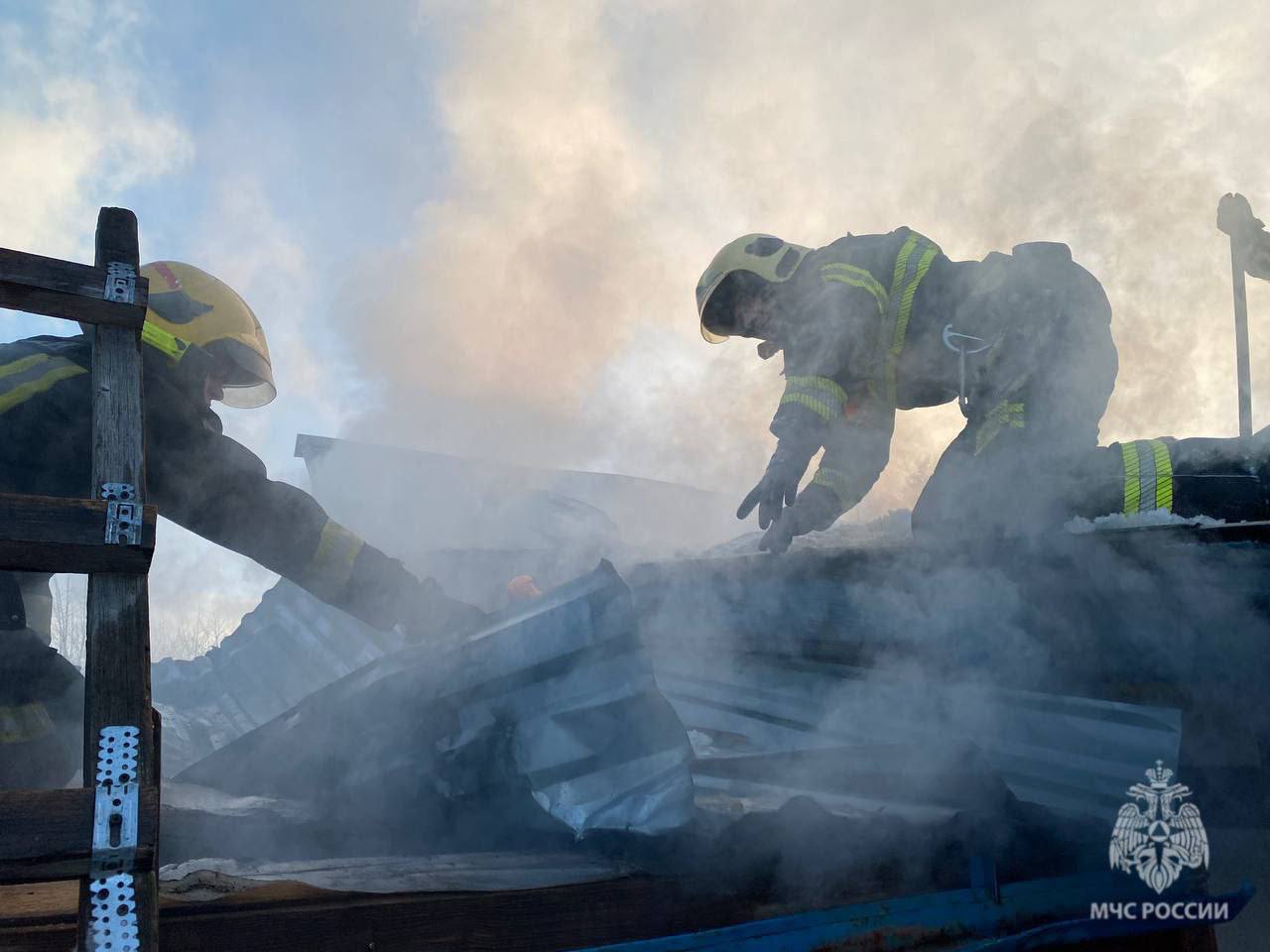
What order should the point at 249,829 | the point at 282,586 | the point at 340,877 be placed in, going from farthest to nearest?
1. the point at 282,586
2. the point at 249,829
3. the point at 340,877

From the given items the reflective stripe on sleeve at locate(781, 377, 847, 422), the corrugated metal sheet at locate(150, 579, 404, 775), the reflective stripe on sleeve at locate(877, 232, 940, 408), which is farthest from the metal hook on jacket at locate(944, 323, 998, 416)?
the corrugated metal sheet at locate(150, 579, 404, 775)

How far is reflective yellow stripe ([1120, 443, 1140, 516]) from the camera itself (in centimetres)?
278

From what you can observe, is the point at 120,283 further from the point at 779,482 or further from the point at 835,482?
the point at 835,482

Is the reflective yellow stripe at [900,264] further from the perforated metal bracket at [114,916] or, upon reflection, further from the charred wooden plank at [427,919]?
the perforated metal bracket at [114,916]

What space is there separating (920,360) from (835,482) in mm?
694

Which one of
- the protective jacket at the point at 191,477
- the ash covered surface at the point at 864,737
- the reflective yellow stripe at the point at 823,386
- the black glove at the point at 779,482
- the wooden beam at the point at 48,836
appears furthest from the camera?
the reflective yellow stripe at the point at 823,386

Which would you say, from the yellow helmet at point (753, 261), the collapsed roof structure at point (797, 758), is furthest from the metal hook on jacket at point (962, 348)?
the collapsed roof structure at point (797, 758)

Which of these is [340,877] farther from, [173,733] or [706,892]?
[173,733]

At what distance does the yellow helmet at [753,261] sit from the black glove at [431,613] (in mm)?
2344

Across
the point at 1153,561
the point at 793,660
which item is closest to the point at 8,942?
the point at 793,660

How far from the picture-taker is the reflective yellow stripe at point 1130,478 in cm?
278

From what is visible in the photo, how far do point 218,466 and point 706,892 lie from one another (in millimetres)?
1922

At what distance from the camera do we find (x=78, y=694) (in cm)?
268

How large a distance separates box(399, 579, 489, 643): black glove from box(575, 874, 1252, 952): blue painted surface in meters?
1.34
